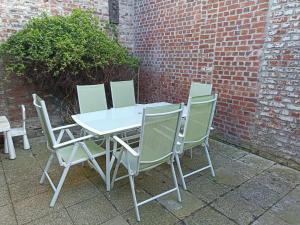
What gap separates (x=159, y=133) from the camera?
6.20ft

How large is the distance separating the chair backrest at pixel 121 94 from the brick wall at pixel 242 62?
1.14m

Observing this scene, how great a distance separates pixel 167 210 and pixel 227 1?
3066 millimetres

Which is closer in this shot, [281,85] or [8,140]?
[281,85]

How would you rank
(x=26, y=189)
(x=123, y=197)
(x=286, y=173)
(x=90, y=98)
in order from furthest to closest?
(x=90, y=98) → (x=286, y=173) → (x=26, y=189) → (x=123, y=197)

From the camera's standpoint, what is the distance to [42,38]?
11.2 ft

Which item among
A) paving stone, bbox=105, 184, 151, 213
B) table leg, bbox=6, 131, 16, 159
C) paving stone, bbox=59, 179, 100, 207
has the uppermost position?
table leg, bbox=6, 131, 16, 159

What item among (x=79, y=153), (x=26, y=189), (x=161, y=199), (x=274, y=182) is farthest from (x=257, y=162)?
(x=26, y=189)

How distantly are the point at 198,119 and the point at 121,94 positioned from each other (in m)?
1.67

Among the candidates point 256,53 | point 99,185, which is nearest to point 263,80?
point 256,53

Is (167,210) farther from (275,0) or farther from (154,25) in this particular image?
(154,25)

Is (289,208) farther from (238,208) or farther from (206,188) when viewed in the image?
(206,188)

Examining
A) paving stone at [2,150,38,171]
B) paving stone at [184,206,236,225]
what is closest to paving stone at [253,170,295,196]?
paving stone at [184,206,236,225]

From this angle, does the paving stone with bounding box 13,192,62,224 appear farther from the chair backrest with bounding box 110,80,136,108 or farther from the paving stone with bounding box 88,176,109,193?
the chair backrest with bounding box 110,80,136,108

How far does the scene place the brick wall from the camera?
2.74 metres
